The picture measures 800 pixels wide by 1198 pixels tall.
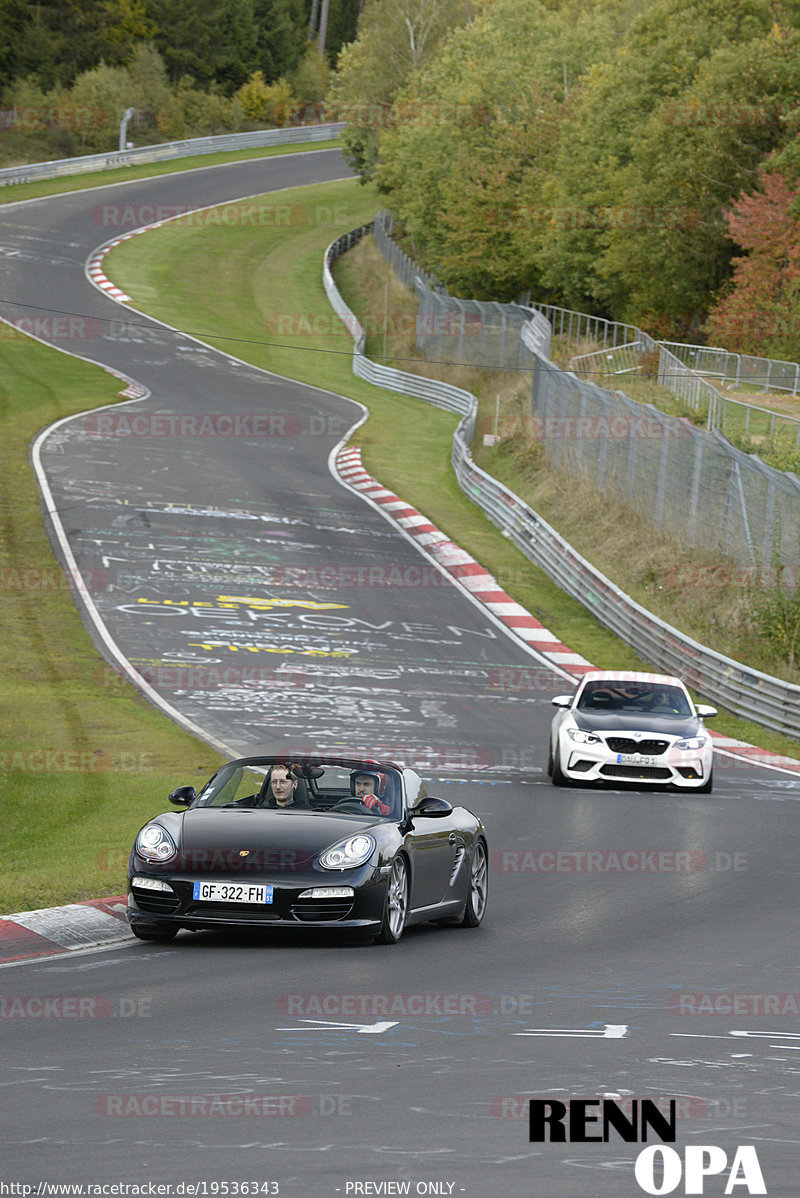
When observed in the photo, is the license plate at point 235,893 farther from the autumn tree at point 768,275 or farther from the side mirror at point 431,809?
the autumn tree at point 768,275

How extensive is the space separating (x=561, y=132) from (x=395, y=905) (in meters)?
59.1

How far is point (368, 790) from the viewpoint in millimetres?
11180

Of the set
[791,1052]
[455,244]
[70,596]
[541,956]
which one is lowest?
[70,596]

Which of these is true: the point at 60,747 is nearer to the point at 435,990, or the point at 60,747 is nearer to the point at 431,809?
the point at 431,809

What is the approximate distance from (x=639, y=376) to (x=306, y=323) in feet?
84.7

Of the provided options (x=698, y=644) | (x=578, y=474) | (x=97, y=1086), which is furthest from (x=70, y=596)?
(x=97, y=1086)

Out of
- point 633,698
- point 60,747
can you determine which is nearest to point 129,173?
point 60,747

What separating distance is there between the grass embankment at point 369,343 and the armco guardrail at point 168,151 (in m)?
9.72

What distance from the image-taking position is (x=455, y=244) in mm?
70438

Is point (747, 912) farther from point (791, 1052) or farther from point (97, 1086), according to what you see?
point (97, 1086)

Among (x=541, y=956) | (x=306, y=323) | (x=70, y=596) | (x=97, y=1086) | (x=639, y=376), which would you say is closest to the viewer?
(x=97, y=1086)

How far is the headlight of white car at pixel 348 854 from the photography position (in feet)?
33.2

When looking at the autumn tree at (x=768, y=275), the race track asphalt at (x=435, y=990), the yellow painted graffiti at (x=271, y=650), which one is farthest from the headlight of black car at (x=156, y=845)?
the autumn tree at (x=768, y=275)

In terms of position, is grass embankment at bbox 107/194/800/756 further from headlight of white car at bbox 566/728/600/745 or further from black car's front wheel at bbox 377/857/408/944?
black car's front wheel at bbox 377/857/408/944
